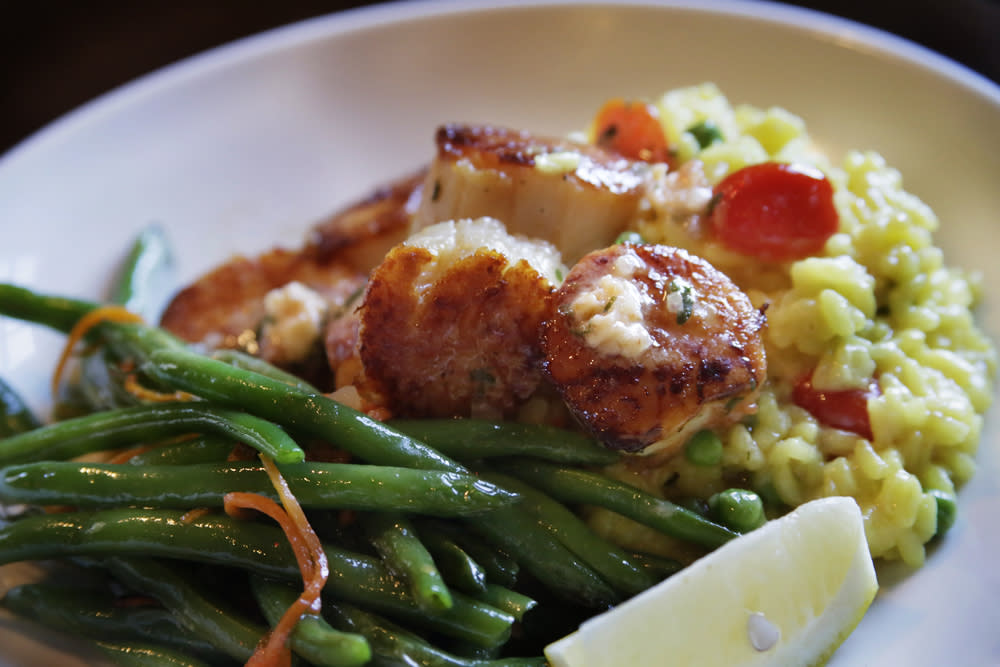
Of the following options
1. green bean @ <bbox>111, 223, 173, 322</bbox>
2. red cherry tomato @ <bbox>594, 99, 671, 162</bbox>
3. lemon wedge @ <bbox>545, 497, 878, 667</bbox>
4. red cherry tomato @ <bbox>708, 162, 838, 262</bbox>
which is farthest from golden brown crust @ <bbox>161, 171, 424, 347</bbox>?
lemon wedge @ <bbox>545, 497, 878, 667</bbox>

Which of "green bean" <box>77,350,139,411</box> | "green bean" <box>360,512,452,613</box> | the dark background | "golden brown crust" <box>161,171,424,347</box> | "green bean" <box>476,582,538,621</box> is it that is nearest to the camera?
"green bean" <box>360,512,452,613</box>

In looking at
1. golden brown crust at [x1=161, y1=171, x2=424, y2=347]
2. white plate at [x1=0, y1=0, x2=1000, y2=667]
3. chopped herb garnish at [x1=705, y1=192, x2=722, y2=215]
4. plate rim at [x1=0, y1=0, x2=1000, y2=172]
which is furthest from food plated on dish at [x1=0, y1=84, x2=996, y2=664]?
plate rim at [x1=0, y1=0, x2=1000, y2=172]

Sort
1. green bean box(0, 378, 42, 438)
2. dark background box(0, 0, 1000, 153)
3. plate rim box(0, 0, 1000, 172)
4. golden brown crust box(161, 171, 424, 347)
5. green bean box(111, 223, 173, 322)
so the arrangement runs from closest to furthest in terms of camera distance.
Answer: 1. green bean box(0, 378, 42, 438)
2. golden brown crust box(161, 171, 424, 347)
3. green bean box(111, 223, 173, 322)
4. plate rim box(0, 0, 1000, 172)
5. dark background box(0, 0, 1000, 153)

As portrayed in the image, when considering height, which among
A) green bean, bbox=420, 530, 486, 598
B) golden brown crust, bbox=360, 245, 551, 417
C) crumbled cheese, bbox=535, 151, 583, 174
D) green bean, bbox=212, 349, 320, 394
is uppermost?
crumbled cheese, bbox=535, 151, 583, 174

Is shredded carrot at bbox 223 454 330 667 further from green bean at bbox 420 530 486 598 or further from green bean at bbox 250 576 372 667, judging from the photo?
green bean at bbox 420 530 486 598

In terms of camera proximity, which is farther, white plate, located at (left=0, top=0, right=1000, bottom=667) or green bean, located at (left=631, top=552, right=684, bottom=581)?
white plate, located at (left=0, top=0, right=1000, bottom=667)

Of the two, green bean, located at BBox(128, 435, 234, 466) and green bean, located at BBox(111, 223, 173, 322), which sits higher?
green bean, located at BBox(128, 435, 234, 466)
